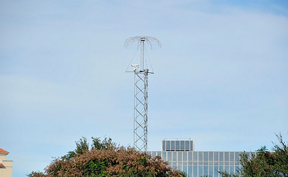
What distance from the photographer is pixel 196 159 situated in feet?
430

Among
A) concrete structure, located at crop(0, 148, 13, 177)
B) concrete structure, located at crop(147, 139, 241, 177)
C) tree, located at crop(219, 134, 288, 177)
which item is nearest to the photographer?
tree, located at crop(219, 134, 288, 177)

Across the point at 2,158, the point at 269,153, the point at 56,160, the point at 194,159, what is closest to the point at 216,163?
the point at 194,159

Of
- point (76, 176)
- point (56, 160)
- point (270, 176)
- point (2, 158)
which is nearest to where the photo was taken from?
point (270, 176)

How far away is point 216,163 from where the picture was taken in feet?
423

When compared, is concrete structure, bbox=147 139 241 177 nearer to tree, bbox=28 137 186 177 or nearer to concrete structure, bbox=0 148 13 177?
concrete structure, bbox=0 148 13 177

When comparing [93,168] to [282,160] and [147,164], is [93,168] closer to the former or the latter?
[147,164]

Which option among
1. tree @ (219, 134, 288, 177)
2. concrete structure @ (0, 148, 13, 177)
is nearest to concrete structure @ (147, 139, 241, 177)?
concrete structure @ (0, 148, 13, 177)

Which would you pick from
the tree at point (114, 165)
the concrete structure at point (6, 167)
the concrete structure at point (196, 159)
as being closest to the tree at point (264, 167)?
the tree at point (114, 165)

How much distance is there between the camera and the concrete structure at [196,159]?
423 ft

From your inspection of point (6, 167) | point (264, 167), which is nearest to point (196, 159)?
point (6, 167)

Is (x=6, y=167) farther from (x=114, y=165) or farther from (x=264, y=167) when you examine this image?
(x=264, y=167)

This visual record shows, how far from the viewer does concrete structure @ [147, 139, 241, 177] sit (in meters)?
129

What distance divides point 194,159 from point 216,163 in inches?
217

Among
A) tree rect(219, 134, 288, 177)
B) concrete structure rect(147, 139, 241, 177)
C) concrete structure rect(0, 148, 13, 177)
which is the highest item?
concrete structure rect(147, 139, 241, 177)
